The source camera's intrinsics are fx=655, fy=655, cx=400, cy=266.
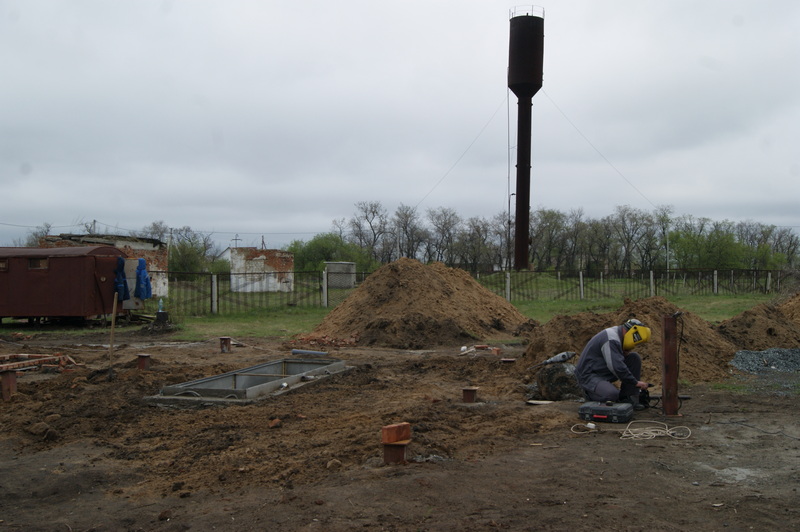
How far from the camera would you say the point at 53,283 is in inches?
863

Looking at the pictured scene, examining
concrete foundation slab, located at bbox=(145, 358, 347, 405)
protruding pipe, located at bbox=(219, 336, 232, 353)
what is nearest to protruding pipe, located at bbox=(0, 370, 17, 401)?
concrete foundation slab, located at bbox=(145, 358, 347, 405)

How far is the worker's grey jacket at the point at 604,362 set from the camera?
8.49 meters

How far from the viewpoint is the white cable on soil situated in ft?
23.8

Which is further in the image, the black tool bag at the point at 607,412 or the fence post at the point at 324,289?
the fence post at the point at 324,289

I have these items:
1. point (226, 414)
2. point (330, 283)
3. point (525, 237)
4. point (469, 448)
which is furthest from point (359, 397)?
point (525, 237)

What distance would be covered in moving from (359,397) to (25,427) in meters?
4.62

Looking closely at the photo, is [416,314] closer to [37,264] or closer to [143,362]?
[143,362]

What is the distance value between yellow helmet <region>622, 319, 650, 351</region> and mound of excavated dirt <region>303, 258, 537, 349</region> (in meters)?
10.2

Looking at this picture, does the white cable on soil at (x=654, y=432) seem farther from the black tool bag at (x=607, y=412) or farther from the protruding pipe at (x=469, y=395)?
the protruding pipe at (x=469, y=395)

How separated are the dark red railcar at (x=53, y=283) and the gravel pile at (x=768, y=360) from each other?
19204 mm

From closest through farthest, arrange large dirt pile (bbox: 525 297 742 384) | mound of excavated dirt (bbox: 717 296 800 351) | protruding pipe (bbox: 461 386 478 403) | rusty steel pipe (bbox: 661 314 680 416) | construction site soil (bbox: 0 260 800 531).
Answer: construction site soil (bbox: 0 260 800 531) < rusty steel pipe (bbox: 661 314 680 416) < protruding pipe (bbox: 461 386 478 403) < large dirt pile (bbox: 525 297 742 384) < mound of excavated dirt (bbox: 717 296 800 351)

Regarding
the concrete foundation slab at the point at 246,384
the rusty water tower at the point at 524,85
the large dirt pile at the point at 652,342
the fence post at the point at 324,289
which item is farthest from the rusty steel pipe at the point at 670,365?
the rusty water tower at the point at 524,85

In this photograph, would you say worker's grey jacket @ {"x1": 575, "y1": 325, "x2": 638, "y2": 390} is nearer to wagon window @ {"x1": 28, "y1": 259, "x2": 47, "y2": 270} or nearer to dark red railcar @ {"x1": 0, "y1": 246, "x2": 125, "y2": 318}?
dark red railcar @ {"x1": 0, "y1": 246, "x2": 125, "y2": 318}

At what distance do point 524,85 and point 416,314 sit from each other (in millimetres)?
21987
